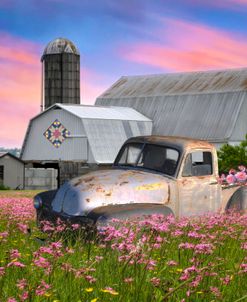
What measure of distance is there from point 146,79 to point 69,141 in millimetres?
12408

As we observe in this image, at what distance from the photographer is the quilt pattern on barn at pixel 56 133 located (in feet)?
147

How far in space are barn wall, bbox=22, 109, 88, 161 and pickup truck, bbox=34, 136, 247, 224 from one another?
105 ft

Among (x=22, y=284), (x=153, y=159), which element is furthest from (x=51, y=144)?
(x=22, y=284)

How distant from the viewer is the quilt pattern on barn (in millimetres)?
44844

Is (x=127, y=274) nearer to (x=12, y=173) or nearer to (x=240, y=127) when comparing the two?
(x=240, y=127)

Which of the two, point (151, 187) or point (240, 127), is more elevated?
point (240, 127)

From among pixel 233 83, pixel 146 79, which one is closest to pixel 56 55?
pixel 146 79

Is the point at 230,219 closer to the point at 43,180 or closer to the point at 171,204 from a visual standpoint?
the point at 171,204

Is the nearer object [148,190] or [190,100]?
[148,190]

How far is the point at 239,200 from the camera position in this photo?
1178 centimetres

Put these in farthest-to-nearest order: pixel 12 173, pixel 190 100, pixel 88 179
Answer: pixel 190 100 < pixel 12 173 < pixel 88 179

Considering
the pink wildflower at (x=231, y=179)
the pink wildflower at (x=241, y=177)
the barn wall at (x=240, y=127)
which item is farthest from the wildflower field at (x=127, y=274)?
the barn wall at (x=240, y=127)

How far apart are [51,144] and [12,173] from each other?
11.7 feet

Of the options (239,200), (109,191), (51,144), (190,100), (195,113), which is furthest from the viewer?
(190,100)
